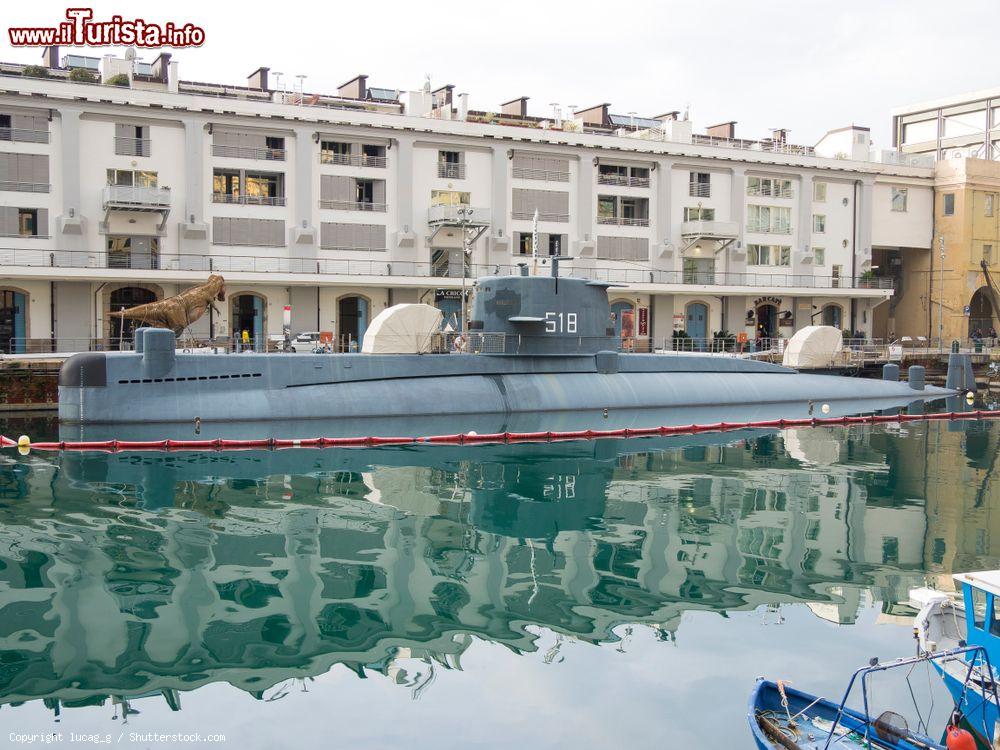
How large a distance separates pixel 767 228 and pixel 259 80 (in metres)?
31.5

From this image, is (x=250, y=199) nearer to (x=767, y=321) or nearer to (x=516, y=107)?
(x=516, y=107)

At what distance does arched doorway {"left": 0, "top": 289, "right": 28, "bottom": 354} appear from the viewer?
43.0m

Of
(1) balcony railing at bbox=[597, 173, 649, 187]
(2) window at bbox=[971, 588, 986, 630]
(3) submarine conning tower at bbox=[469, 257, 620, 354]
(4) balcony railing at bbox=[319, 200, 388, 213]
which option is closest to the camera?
(2) window at bbox=[971, 588, 986, 630]

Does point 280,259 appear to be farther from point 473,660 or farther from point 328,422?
point 473,660

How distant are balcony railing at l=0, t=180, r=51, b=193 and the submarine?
55.5 ft

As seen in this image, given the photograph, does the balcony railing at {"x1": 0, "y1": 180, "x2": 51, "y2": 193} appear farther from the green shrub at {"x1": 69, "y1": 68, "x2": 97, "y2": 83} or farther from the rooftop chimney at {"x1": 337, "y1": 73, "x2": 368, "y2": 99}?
the rooftop chimney at {"x1": 337, "y1": 73, "x2": 368, "y2": 99}

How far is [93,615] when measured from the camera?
42.8ft

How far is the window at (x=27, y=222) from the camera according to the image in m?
42.8

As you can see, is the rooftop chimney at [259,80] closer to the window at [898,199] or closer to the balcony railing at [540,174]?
the balcony railing at [540,174]

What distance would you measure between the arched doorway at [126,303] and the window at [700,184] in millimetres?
31326

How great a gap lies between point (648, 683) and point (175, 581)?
7.32 metres

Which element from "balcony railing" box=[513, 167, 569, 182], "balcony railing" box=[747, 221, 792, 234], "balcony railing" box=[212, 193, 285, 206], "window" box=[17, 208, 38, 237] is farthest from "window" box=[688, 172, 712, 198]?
"window" box=[17, 208, 38, 237]

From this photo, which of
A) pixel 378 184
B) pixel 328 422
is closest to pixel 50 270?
pixel 378 184

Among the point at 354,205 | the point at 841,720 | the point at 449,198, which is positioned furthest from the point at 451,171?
the point at 841,720
